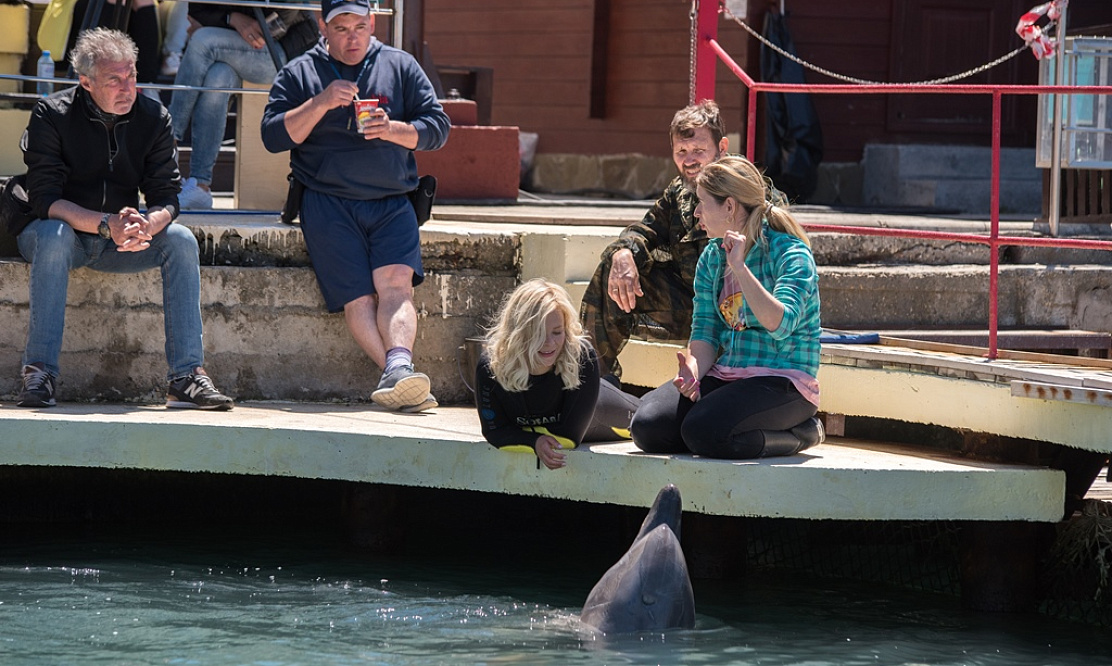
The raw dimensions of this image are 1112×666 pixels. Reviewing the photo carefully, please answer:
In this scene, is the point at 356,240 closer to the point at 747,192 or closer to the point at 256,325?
the point at 256,325

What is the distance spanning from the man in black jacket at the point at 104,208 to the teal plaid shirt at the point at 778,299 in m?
2.07

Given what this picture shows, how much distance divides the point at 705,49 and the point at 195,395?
9.33ft

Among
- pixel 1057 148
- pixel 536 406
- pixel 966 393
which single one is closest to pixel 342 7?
pixel 536 406

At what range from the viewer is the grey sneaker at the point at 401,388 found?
20.3 feet

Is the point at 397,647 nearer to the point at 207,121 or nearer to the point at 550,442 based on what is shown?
the point at 550,442

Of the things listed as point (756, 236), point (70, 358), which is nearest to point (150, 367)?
point (70, 358)

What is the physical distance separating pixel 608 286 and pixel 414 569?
4.47 ft

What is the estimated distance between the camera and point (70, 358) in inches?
261

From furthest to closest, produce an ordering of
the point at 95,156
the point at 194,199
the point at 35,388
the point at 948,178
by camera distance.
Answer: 1. the point at 948,178
2. the point at 194,199
3. the point at 95,156
4. the point at 35,388

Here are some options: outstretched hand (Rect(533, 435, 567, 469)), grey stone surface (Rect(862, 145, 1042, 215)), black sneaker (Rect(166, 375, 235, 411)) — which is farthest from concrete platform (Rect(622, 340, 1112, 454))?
grey stone surface (Rect(862, 145, 1042, 215))

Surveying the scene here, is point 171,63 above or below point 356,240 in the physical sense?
above

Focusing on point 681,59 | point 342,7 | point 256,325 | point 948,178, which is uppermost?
point 681,59

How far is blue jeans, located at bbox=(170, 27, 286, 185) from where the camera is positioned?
7.48 metres

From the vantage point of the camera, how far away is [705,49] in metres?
7.16
